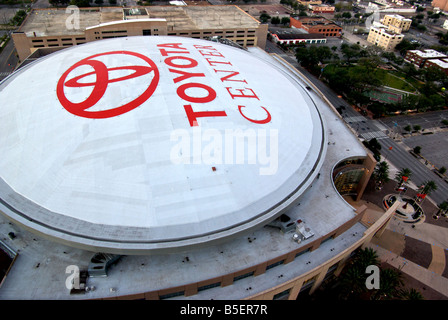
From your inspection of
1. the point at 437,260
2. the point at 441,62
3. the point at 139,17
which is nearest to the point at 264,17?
the point at 139,17

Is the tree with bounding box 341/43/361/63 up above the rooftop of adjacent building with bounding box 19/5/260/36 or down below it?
below

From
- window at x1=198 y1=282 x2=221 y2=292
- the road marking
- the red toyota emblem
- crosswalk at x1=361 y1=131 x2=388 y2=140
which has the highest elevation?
the red toyota emblem

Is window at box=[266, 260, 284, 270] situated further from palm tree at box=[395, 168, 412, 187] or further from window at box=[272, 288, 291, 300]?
palm tree at box=[395, 168, 412, 187]

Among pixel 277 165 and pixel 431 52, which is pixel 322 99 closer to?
pixel 277 165

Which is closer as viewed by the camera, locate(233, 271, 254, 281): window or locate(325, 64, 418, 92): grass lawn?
locate(233, 271, 254, 281): window

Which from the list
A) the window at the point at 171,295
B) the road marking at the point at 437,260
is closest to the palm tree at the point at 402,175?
the road marking at the point at 437,260

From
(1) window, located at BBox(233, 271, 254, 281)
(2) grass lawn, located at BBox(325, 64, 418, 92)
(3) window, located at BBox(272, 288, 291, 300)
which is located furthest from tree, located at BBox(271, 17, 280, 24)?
(3) window, located at BBox(272, 288, 291, 300)

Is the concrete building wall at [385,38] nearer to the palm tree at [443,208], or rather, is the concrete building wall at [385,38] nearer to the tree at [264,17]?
the tree at [264,17]

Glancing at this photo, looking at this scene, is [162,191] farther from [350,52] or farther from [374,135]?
[350,52]
